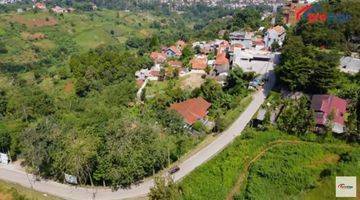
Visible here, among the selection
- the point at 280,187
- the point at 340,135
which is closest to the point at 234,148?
the point at 280,187

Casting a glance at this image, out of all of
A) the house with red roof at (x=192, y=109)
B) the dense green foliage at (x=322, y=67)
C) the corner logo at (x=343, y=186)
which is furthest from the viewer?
the house with red roof at (x=192, y=109)

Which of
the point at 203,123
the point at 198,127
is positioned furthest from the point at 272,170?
the point at 203,123

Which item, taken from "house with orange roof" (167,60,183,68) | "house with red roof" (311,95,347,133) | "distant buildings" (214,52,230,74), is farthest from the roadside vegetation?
"house with red roof" (311,95,347,133)

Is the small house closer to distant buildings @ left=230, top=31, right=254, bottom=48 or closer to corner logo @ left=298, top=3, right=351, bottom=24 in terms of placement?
corner logo @ left=298, top=3, right=351, bottom=24

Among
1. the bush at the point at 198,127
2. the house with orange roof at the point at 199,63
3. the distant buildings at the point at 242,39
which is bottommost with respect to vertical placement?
the bush at the point at 198,127

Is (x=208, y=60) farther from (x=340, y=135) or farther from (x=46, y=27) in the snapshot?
(x=46, y=27)

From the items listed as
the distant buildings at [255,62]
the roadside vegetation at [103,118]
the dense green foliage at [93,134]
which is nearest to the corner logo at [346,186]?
the roadside vegetation at [103,118]

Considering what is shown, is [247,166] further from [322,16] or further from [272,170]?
[322,16]

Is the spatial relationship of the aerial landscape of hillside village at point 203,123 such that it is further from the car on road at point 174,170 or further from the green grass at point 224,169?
the car on road at point 174,170
